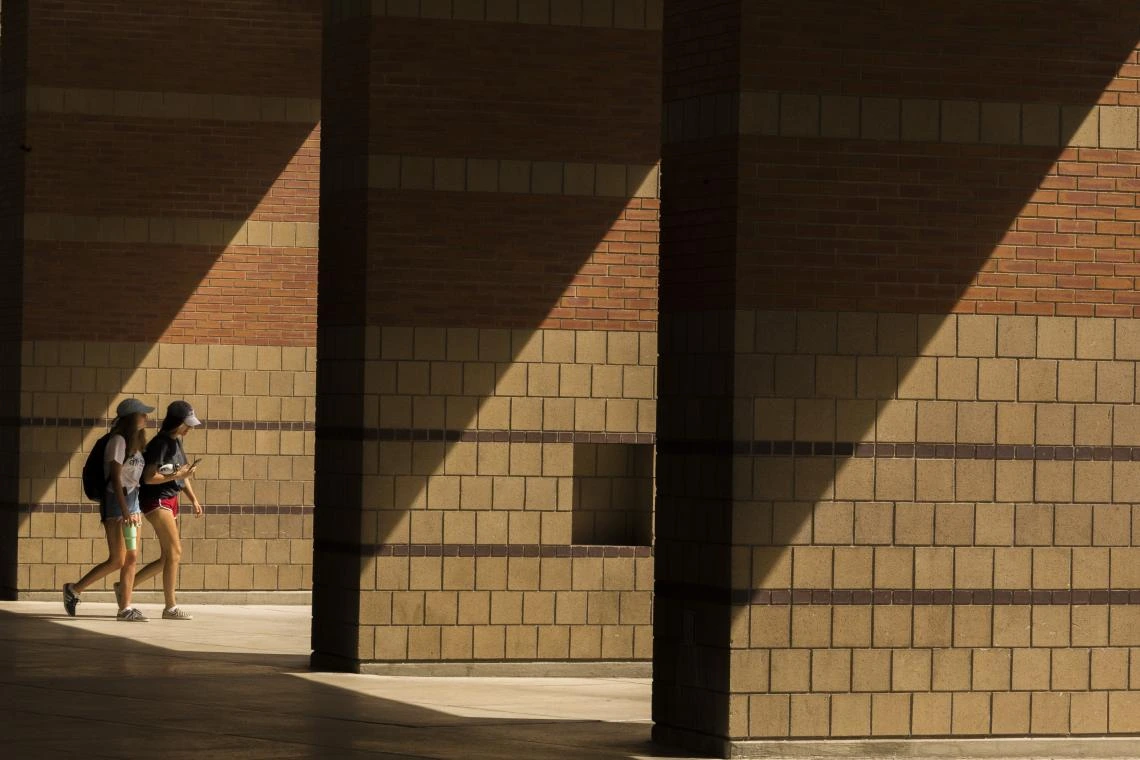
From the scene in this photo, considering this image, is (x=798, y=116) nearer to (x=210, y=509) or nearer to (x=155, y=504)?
(x=155, y=504)

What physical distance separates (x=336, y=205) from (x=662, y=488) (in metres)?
4.85

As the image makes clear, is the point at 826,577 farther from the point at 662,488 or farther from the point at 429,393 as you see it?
the point at 429,393

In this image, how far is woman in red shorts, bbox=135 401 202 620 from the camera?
20094 millimetres

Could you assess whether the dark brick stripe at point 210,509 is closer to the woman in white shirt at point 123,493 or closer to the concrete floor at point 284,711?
the woman in white shirt at point 123,493

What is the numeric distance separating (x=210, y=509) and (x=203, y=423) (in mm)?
863

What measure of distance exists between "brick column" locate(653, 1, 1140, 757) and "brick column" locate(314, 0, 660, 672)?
155 inches

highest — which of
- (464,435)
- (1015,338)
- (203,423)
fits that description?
(1015,338)

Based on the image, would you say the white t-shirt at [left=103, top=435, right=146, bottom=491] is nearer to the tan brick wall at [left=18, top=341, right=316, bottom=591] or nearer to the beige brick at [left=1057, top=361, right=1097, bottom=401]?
the tan brick wall at [left=18, top=341, right=316, bottom=591]

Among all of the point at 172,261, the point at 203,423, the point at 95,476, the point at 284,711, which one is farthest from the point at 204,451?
the point at 284,711

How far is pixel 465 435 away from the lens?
16.4 meters

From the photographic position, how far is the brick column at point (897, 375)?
12055mm

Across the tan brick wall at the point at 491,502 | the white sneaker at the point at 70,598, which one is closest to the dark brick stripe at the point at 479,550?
the tan brick wall at the point at 491,502

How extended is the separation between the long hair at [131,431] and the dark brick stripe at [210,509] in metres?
2.41

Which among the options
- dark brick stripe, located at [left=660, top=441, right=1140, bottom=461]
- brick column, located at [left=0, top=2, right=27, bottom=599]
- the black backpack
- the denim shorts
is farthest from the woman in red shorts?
dark brick stripe, located at [left=660, top=441, right=1140, bottom=461]
